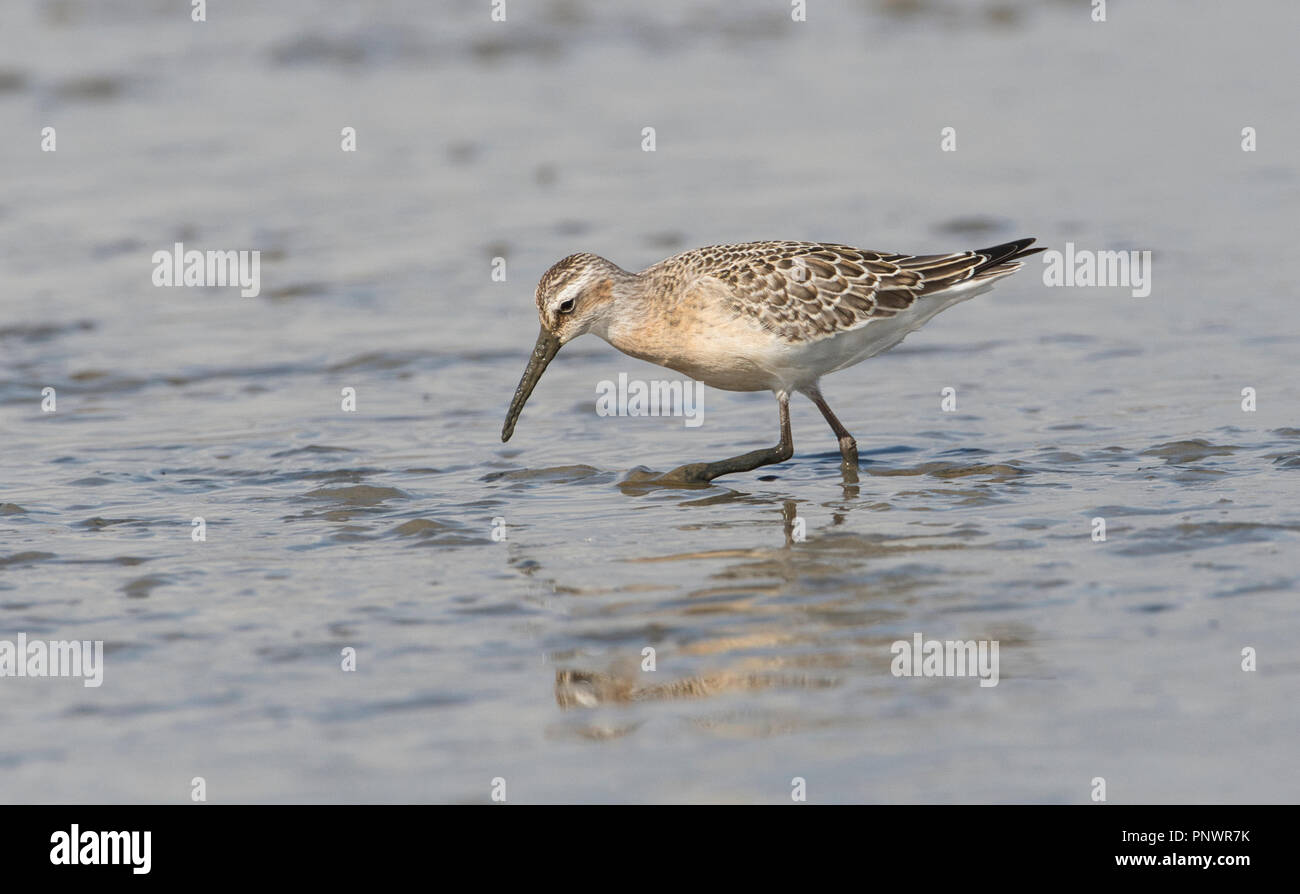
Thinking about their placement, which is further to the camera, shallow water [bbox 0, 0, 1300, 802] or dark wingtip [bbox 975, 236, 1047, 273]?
dark wingtip [bbox 975, 236, 1047, 273]

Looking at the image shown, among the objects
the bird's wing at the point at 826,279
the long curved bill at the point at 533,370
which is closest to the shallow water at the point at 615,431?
the long curved bill at the point at 533,370

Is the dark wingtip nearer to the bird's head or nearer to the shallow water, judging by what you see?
the shallow water

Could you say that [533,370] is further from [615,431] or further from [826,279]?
[826,279]

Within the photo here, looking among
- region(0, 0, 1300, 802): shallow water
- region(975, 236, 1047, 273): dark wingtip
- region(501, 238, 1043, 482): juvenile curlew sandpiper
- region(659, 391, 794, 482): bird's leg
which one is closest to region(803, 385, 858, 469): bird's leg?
region(501, 238, 1043, 482): juvenile curlew sandpiper

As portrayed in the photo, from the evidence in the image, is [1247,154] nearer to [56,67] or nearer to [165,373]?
[165,373]

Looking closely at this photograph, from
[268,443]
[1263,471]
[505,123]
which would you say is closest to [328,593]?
[268,443]

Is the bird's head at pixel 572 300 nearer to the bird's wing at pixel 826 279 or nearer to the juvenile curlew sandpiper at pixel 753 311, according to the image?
the juvenile curlew sandpiper at pixel 753 311

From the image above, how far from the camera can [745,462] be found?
36.8 ft

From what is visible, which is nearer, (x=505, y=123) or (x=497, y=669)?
(x=497, y=669)

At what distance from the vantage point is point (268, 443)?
39.7 ft

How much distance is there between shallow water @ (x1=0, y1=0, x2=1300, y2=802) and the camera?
7.17 metres

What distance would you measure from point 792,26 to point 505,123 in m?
6.42


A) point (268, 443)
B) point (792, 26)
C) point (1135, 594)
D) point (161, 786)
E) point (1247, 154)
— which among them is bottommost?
point (161, 786)

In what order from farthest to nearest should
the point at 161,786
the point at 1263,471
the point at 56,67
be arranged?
the point at 56,67 < the point at 1263,471 < the point at 161,786
